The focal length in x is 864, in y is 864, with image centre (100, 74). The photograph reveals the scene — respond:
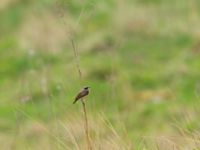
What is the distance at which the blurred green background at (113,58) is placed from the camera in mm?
9094

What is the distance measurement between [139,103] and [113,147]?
6.16 m

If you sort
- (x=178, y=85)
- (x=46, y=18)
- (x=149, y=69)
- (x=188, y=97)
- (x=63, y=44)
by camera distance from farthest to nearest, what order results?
(x=46, y=18), (x=63, y=44), (x=149, y=69), (x=178, y=85), (x=188, y=97)

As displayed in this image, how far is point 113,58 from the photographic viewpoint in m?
11.7

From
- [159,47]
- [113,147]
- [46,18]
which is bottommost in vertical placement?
[113,147]

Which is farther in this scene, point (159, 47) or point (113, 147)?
point (159, 47)

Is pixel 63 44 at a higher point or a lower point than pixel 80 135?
higher

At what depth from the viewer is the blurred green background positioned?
909 cm

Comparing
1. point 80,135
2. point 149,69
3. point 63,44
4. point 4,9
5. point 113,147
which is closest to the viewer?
point 113,147

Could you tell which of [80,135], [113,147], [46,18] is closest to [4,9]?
[46,18]

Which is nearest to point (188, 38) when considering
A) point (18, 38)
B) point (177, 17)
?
point (177, 17)

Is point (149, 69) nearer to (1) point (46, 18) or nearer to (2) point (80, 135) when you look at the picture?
(1) point (46, 18)

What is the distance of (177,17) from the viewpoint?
45.5 feet

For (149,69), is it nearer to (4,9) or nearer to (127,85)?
(127,85)

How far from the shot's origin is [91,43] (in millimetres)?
13023
